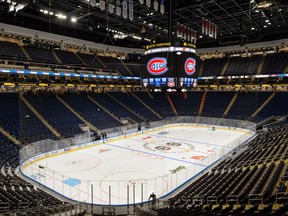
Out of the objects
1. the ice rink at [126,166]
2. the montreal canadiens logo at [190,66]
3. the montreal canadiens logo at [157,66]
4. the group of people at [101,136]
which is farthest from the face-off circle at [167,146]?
the montreal canadiens logo at [157,66]

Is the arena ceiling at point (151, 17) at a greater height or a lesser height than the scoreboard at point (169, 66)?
greater

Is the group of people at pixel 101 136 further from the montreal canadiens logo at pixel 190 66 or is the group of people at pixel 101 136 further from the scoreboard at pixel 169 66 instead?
the montreal canadiens logo at pixel 190 66

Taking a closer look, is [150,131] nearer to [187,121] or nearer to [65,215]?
[187,121]

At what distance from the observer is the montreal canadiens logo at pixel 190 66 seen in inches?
485

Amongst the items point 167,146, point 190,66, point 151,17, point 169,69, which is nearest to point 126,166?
point 167,146

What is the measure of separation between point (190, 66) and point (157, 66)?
1.84 metres

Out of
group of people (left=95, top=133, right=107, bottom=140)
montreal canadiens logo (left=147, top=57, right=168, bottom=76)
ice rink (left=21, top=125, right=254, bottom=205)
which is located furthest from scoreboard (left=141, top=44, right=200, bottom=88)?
group of people (left=95, top=133, right=107, bottom=140)

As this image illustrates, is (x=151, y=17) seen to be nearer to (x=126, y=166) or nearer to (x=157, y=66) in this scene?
(x=157, y=66)

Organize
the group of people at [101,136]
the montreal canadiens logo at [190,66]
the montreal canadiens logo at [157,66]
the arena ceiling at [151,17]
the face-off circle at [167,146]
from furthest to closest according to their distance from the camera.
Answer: the group of people at [101,136]
the arena ceiling at [151,17]
the face-off circle at [167,146]
the montreal canadiens logo at [190,66]
the montreal canadiens logo at [157,66]

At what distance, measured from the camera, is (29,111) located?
2389 cm

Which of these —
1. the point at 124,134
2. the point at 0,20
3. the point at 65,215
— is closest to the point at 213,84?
the point at 124,134

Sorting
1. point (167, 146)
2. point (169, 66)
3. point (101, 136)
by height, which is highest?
point (169, 66)

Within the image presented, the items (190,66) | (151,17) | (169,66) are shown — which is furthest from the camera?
(151,17)

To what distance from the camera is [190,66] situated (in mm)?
12586
